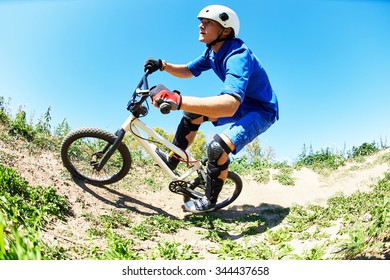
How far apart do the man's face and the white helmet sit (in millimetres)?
87

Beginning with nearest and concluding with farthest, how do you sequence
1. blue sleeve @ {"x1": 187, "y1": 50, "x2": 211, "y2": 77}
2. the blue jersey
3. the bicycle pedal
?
the blue jersey
the bicycle pedal
blue sleeve @ {"x1": 187, "y1": 50, "x2": 211, "y2": 77}

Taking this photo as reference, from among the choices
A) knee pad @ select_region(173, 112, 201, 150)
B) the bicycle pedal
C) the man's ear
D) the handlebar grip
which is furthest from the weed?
the man's ear

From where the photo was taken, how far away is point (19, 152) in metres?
5.84

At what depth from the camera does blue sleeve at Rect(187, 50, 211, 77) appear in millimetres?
5734

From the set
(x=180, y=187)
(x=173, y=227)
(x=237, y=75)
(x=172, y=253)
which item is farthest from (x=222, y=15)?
(x=172, y=253)

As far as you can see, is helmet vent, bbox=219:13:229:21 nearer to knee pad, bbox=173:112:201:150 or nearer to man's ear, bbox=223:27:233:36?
man's ear, bbox=223:27:233:36

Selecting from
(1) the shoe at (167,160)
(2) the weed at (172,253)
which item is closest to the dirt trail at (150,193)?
(2) the weed at (172,253)

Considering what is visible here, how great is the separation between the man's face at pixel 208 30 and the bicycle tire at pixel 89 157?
2.07m

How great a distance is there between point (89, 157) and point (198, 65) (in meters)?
2.75

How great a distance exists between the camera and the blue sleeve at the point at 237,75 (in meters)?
4.15

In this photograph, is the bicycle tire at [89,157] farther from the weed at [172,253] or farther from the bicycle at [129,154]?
the weed at [172,253]

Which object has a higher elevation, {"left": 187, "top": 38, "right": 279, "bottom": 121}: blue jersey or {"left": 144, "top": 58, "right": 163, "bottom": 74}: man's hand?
{"left": 144, "top": 58, "right": 163, "bottom": 74}: man's hand
